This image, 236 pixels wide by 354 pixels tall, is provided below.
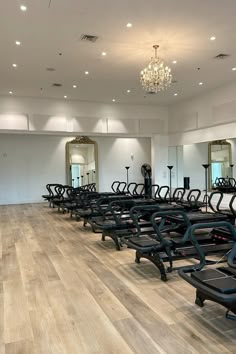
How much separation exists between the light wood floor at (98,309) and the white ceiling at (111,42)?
13.2 ft

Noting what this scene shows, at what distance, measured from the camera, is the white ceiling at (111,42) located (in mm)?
5004

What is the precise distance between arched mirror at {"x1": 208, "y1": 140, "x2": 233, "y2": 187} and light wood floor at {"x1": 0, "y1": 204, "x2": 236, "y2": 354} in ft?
22.5

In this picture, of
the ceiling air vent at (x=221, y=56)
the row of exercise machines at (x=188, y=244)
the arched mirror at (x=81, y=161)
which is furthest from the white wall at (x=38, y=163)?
the ceiling air vent at (x=221, y=56)

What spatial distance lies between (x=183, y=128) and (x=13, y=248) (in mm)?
8555

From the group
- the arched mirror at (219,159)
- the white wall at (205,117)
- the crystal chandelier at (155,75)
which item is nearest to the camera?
the crystal chandelier at (155,75)

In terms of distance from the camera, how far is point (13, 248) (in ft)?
17.2

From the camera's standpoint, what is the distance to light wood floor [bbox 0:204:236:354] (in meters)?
2.32

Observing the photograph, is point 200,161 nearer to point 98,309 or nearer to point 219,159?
point 219,159

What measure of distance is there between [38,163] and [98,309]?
10087 mm

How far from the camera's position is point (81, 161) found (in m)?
12.9

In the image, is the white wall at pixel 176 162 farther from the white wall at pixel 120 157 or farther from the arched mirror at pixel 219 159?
the arched mirror at pixel 219 159

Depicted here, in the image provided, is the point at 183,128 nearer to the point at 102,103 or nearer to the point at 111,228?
the point at 102,103

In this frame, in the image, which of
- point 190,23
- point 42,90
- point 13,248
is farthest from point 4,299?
point 42,90

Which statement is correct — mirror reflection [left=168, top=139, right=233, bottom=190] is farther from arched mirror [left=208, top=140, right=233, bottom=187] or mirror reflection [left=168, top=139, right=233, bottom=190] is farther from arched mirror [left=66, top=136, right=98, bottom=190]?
arched mirror [left=66, top=136, right=98, bottom=190]
